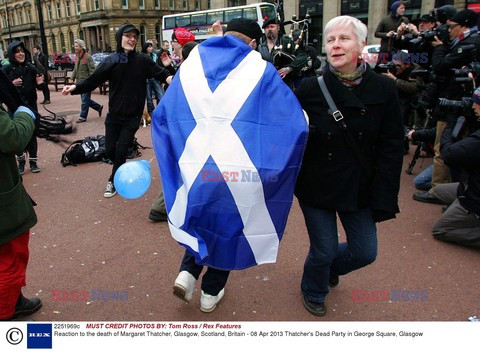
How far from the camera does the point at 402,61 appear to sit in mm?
6414

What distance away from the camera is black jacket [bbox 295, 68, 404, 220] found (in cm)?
241

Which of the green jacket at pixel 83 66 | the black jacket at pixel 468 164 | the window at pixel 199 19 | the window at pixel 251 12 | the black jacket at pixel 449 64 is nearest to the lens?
the black jacket at pixel 468 164

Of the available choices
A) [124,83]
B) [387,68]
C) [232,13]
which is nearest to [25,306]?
[124,83]

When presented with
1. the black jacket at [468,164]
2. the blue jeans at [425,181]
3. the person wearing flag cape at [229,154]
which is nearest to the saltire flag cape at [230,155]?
the person wearing flag cape at [229,154]

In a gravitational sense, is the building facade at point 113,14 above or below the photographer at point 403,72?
above

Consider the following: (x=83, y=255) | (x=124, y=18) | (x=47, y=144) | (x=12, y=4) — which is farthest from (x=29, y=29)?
(x=83, y=255)

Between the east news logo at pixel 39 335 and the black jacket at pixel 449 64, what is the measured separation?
4.61 metres

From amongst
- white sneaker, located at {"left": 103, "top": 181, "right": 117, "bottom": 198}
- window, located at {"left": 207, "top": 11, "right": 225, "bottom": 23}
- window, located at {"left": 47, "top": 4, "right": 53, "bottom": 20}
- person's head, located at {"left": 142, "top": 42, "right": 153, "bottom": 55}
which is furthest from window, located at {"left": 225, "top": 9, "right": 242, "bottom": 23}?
window, located at {"left": 47, "top": 4, "right": 53, "bottom": 20}

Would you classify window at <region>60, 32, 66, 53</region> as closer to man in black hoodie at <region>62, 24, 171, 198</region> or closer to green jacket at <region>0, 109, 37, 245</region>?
man in black hoodie at <region>62, 24, 171, 198</region>

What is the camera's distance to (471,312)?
2895 mm

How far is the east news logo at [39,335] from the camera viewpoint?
2.47 metres

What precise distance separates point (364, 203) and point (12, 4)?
10171 cm

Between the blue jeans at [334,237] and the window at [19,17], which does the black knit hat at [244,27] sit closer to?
the blue jeans at [334,237]

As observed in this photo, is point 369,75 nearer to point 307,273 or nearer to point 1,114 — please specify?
point 307,273
